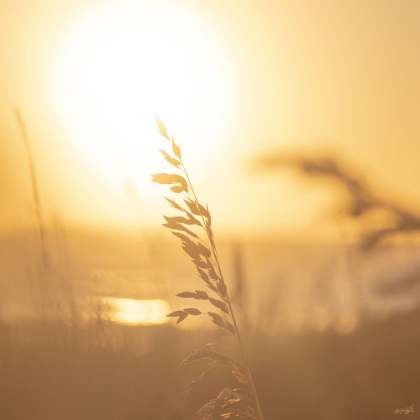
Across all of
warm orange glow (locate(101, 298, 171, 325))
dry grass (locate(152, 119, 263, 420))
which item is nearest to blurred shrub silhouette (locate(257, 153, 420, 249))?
dry grass (locate(152, 119, 263, 420))

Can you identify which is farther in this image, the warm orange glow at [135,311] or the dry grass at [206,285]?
the warm orange glow at [135,311]

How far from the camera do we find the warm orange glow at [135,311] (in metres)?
2.04

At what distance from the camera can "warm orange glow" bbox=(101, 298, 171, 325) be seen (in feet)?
6.71

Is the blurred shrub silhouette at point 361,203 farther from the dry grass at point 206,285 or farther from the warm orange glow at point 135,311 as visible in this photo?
the warm orange glow at point 135,311

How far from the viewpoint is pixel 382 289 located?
1.06 m

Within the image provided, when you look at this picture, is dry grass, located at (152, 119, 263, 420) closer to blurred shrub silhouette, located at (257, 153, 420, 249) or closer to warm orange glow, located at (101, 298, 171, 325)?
blurred shrub silhouette, located at (257, 153, 420, 249)

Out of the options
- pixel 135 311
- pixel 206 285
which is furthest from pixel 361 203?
pixel 135 311

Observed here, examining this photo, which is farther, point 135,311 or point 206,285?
point 135,311

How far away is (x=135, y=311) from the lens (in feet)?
7.02

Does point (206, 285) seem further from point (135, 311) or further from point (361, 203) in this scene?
point (135, 311)

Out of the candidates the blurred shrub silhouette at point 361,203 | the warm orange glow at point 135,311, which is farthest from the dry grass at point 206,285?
the warm orange glow at point 135,311

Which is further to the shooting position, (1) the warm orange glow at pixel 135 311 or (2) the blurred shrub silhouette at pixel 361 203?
(1) the warm orange glow at pixel 135 311

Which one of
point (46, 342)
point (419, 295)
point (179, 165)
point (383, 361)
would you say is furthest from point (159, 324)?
point (179, 165)

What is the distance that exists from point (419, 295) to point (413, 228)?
0.49 meters
